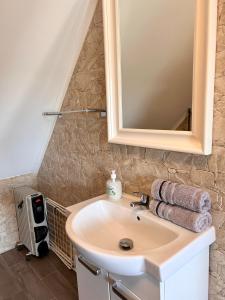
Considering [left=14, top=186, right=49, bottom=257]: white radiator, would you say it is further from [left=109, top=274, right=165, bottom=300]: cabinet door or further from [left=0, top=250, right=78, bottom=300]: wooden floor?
[left=109, top=274, right=165, bottom=300]: cabinet door

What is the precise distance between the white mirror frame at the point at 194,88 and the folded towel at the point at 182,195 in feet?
0.52

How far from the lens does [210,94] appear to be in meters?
0.93

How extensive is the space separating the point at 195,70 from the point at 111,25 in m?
0.54

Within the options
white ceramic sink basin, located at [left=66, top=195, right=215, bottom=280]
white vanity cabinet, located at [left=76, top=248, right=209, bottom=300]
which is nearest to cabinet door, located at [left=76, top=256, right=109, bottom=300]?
white vanity cabinet, located at [left=76, top=248, right=209, bottom=300]

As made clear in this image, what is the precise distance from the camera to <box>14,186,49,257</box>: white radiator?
7.12 ft

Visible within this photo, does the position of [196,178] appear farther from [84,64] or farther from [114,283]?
[84,64]

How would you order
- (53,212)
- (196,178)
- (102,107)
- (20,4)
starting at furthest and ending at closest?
(53,212)
(102,107)
(20,4)
(196,178)

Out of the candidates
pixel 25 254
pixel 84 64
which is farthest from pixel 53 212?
pixel 84 64

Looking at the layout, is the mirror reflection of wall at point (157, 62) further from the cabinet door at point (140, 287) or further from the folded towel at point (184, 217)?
the cabinet door at point (140, 287)

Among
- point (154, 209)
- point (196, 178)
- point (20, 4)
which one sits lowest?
point (154, 209)

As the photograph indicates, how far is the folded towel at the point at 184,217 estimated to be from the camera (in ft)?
3.12

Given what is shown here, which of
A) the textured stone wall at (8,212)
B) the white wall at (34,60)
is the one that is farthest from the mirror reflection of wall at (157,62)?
the textured stone wall at (8,212)

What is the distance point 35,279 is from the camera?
205cm

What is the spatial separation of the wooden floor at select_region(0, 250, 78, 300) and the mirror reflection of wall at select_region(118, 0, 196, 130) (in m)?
1.47
